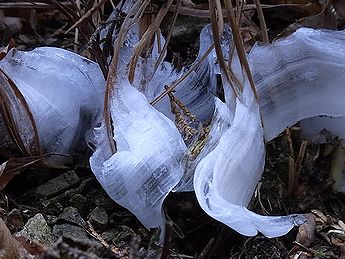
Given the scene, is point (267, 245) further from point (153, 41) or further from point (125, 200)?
point (153, 41)

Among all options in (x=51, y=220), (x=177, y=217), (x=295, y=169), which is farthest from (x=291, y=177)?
(x=51, y=220)

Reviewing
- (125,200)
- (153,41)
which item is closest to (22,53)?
(153,41)

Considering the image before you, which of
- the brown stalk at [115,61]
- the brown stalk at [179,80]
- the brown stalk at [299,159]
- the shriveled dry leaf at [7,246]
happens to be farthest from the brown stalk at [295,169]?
the shriveled dry leaf at [7,246]

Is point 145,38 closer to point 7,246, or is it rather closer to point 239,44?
point 239,44

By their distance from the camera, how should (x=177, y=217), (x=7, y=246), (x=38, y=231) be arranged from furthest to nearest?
(x=177, y=217) → (x=38, y=231) → (x=7, y=246)

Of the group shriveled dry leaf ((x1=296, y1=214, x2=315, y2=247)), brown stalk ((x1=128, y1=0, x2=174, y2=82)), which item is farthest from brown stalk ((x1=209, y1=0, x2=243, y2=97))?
shriveled dry leaf ((x1=296, y1=214, x2=315, y2=247))

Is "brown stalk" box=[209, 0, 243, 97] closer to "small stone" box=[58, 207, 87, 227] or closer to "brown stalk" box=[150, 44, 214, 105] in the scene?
"brown stalk" box=[150, 44, 214, 105]

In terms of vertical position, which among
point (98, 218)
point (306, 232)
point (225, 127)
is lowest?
point (306, 232)
